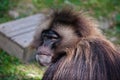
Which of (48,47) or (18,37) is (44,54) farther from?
(18,37)

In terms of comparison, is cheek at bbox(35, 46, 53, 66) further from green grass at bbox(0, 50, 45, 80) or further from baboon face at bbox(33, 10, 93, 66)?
green grass at bbox(0, 50, 45, 80)

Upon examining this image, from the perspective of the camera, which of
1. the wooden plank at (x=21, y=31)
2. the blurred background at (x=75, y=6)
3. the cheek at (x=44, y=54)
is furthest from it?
the blurred background at (x=75, y=6)

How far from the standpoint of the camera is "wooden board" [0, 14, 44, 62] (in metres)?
5.46

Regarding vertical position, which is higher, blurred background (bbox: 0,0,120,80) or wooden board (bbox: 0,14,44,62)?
blurred background (bbox: 0,0,120,80)

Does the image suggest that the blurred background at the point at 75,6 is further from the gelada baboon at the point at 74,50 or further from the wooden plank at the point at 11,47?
the gelada baboon at the point at 74,50

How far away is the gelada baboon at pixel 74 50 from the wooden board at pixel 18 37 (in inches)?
53.1

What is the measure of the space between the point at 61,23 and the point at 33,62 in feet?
5.35

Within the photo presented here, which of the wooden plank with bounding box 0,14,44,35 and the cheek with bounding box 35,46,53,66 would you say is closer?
the cheek with bounding box 35,46,53,66

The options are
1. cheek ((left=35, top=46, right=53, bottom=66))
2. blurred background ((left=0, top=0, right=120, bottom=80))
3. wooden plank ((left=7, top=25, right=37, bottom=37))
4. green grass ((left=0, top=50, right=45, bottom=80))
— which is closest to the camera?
cheek ((left=35, top=46, right=53, bottom=66))

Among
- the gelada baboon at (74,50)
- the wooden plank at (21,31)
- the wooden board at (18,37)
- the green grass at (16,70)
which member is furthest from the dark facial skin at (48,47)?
the wooden plank at (21,31)

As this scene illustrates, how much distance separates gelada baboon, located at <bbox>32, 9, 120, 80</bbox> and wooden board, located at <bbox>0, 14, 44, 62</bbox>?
1350mm

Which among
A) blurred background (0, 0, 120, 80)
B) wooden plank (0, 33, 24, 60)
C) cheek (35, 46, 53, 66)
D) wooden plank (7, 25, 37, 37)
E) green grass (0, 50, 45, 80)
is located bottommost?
green grass (0, 50, 45, 80)

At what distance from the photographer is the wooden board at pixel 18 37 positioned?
17.9ft

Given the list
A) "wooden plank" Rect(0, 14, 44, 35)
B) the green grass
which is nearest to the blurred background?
the green grass
